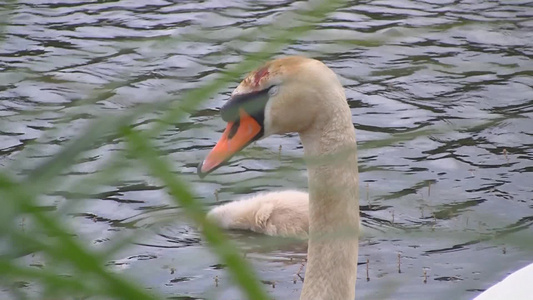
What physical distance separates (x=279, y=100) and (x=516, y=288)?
1124mm

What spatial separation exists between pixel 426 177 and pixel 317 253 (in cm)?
269

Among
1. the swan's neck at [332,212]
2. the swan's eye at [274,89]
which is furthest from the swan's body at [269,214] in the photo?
the swan's eye at [274,89]

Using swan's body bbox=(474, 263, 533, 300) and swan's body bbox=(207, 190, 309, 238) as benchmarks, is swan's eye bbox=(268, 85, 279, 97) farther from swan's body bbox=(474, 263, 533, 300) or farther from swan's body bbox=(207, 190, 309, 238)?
swan's body bbox=(207, 190, 309, 238)

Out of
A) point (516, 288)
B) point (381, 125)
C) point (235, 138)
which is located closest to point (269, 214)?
point (381, 125)

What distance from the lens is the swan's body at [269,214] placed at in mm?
6379

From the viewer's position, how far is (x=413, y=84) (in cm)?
836

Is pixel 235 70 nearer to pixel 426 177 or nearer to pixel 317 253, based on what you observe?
pixel 317 253

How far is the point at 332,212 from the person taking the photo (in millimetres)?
4121

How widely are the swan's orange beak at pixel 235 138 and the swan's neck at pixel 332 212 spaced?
0.21m

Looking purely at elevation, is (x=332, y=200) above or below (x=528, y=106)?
above

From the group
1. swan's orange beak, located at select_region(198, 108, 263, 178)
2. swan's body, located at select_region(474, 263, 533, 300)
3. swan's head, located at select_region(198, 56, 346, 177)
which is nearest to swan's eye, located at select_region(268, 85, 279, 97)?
swan's head, located at select_region(198, 56, 346, 177)

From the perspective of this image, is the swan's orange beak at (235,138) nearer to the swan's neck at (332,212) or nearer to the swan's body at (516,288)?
the swan's neck at (332,212)

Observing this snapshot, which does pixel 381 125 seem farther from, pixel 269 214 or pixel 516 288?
pixel 516 288

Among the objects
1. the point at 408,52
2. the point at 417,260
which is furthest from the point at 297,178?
the point at 408,52
